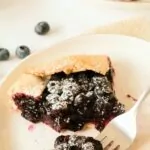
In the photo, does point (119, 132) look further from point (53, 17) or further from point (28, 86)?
point (53, 17)

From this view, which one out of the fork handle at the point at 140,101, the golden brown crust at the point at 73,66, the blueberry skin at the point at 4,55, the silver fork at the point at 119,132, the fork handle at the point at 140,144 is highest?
the golden brown crust at the point at 73,66

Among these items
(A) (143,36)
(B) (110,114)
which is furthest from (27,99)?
(A) (143,36)

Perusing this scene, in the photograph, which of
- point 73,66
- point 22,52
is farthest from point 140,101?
point 22,52

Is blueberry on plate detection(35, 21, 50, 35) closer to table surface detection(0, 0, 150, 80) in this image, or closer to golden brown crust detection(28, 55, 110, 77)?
table surface detection(0, 0, 150, 80)

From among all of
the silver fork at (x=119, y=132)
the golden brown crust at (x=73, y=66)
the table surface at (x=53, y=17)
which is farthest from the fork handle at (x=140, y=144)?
the table surface at (x=53, y=17)

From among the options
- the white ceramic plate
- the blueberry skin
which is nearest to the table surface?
the blueberry skin

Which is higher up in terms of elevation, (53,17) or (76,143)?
(53,17)

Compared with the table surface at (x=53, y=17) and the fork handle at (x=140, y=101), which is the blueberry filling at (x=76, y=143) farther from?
the table surface at (x=53, y=17)
